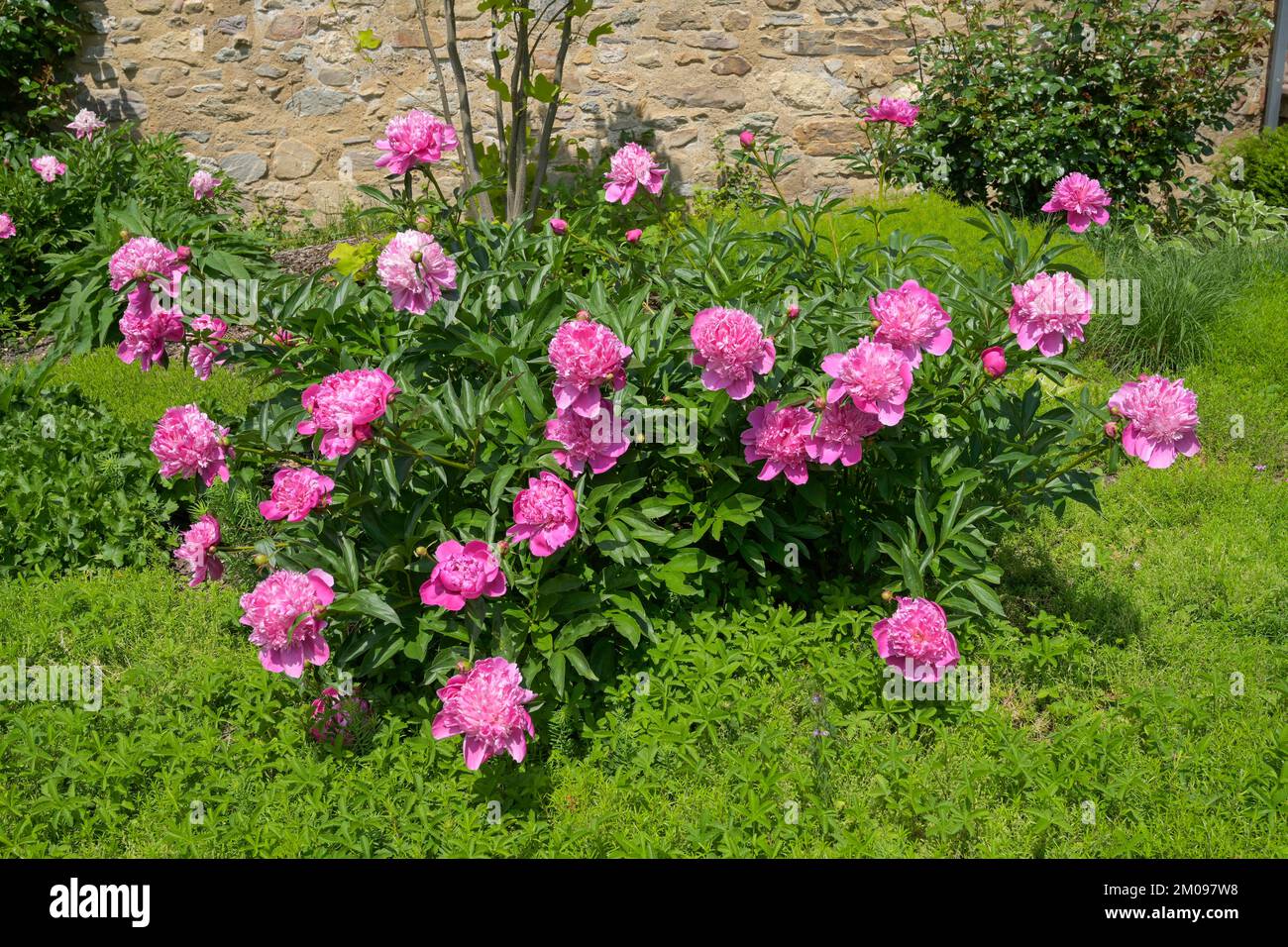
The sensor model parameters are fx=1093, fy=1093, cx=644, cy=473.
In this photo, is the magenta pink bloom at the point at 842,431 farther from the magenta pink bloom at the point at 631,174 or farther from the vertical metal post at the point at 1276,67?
the vertical metal post at the point at 1276,67

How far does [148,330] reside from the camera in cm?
291

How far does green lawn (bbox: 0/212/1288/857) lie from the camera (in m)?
2.58

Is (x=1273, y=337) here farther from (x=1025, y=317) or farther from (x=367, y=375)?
(x=367, y=375)

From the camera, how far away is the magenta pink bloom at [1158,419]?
2.64m

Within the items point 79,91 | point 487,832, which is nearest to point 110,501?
point 487,832

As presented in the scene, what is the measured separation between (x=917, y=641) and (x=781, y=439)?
2.01ft

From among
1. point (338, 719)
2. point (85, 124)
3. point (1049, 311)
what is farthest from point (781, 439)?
point (85, 124)

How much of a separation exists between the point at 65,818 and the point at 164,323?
4.18ft

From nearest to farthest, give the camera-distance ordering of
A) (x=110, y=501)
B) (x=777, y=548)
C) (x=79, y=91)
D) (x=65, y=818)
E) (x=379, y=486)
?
(x=65, y=818) → (x=379, y=486) → (x=777, y=548) → (x=110, y=501) → (x=79, y=91)

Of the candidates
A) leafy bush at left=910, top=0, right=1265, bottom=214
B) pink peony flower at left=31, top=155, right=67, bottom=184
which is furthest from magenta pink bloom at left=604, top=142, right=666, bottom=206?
leafy bush at left=910, top=0, right=1265, bottom=214

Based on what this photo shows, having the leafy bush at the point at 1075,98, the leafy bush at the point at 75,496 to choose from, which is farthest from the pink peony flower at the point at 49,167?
the leafy bush at the point at 1075,98

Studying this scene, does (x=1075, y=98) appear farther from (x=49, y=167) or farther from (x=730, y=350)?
(x=49, y=167)

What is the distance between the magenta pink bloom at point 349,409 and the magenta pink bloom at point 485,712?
0.57m
